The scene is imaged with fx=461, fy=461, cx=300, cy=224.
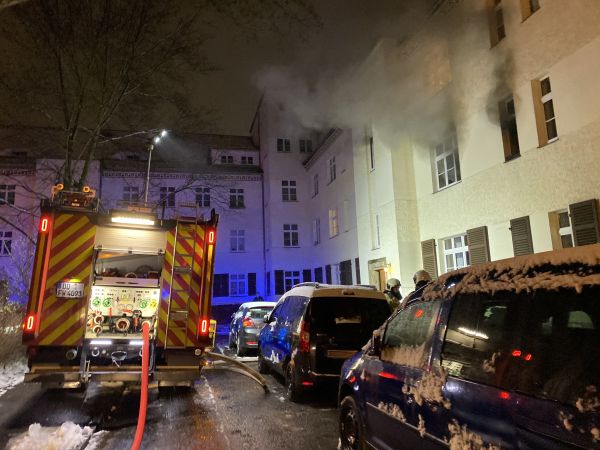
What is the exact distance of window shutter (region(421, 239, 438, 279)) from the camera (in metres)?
13.2

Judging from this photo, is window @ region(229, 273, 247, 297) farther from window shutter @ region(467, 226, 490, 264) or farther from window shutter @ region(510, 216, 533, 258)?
window shutter @ region(510, 216, 533, 258)

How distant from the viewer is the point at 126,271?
787 centimetres

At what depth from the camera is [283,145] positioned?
1225 inches

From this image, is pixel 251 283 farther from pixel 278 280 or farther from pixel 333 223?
pixel 333 223

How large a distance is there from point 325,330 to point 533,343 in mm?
4661

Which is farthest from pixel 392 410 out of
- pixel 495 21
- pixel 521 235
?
pixel 495 21

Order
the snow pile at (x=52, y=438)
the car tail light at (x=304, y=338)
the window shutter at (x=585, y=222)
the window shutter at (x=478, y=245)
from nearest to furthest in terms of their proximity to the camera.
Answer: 1. the snow pile at (x=52, y=438)
2. the car tail light at (x=304, y=338)
3. the window shutter at (x=585, y=222)
4. the window shutter at (x=478, y=245)

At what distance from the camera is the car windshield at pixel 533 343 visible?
2.03m

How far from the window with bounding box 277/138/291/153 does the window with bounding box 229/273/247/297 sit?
8.79 m

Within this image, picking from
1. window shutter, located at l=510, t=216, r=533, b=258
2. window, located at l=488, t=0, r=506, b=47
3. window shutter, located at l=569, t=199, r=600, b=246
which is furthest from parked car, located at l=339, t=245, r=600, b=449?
window, located at l=488, t=0, r=506, b=47

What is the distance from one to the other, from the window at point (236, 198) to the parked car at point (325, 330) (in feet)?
81.8

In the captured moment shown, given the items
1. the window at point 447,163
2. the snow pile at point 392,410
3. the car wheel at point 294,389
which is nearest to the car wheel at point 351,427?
the snow pile at point 392,410

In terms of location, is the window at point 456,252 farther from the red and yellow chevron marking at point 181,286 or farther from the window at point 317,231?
the window at point 317,231

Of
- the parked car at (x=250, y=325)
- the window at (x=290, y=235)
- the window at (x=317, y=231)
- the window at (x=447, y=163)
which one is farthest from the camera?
the window at (x=290, y=235)
